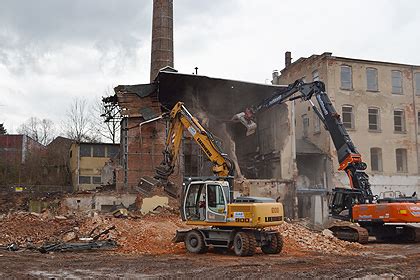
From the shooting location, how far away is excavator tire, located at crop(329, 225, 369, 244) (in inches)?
728

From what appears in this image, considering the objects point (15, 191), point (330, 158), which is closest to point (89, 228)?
point (15, 191)

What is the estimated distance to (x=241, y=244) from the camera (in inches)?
534

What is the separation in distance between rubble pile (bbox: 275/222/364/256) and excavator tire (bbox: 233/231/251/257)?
7.08 feet

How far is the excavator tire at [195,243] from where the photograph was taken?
14.4 meters

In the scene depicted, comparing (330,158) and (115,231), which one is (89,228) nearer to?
(115,231)

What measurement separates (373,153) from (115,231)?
24.9 metres

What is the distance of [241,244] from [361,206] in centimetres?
746

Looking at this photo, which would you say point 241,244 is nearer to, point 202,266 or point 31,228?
point 202,266

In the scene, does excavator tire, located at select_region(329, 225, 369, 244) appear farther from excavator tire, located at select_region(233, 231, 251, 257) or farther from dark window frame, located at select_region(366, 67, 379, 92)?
dark window frame, located at select_region(366, 67, 379, 92)

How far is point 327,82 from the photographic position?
3506 centimetres

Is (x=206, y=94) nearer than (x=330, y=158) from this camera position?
Yes

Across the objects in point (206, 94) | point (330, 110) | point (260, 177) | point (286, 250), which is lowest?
point (286, 250)

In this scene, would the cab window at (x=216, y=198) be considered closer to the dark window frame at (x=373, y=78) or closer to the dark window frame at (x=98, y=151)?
the dark window frame at (x=373, y=78)

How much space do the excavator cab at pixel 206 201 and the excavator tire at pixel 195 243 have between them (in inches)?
18.3
